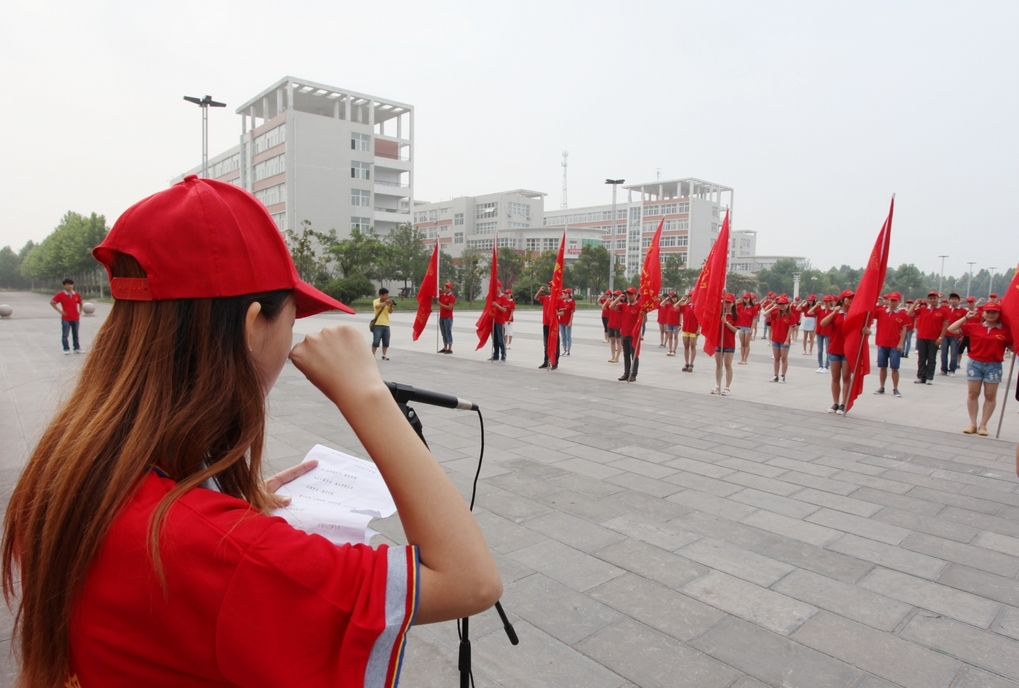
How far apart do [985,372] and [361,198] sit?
59.7 meters

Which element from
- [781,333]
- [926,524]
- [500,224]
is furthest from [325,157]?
[926,524]

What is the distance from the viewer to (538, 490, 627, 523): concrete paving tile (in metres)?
4.42

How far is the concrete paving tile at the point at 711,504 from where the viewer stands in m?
4.53

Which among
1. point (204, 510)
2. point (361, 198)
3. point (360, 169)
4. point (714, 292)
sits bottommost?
point (204, 510)

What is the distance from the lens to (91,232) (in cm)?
6200

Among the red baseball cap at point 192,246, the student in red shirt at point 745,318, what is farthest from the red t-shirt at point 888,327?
the red baseball cap at point 192,246

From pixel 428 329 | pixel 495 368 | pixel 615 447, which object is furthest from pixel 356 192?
pixel 615 447

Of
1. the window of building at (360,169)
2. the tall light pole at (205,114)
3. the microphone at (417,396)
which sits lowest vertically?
the microphone at (417,396)

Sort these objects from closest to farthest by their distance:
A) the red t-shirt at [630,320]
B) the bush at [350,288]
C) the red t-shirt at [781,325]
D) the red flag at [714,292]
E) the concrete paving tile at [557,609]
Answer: the concrete paving tile at [557,609] → the red flag at [714,292] → the red t-shirt at [630,320] → the red t-shirt at [781,325] → the bush at [350,288]

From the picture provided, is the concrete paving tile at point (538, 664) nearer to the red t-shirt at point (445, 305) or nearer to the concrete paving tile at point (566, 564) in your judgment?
the concrete paving tile at point (566, 564)

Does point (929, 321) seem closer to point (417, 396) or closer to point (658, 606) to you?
point (658, 606)

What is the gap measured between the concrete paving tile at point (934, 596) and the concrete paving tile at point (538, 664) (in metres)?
1.83

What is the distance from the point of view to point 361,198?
61.8 meters

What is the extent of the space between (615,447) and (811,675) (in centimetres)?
384
